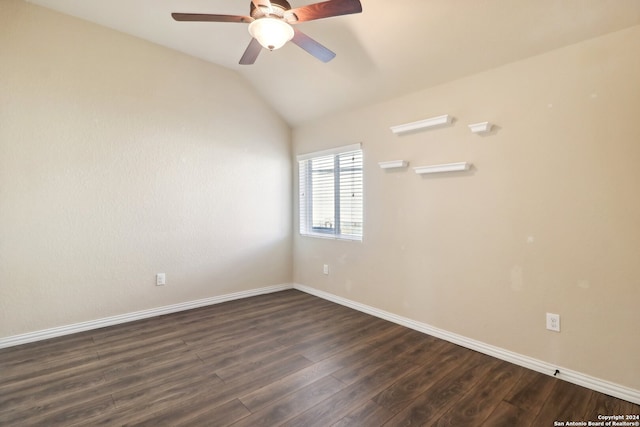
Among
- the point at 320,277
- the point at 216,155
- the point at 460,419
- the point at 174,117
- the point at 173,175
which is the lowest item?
the point at 460,419

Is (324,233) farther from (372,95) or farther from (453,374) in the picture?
(453,374)

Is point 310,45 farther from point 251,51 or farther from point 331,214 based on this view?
point 331,214

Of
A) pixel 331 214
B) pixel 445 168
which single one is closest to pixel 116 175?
pixel 331 214

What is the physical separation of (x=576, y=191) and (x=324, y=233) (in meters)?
2.60

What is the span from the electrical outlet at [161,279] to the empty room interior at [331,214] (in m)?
0.02

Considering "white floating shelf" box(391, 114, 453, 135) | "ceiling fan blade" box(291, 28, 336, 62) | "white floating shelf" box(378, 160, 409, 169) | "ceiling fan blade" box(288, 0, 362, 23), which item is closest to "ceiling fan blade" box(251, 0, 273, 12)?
"ceiling fan blade" box(288, 0, 362, 23)

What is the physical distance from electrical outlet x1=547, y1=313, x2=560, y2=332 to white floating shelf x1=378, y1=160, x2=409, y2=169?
5.40ft

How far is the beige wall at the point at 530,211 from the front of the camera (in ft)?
6.19

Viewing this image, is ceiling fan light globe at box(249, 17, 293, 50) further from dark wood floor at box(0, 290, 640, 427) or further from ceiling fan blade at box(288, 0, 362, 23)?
dark wood floor at box(0, 290, 640, 427)

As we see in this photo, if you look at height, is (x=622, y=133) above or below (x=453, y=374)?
above

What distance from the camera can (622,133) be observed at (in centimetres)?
187

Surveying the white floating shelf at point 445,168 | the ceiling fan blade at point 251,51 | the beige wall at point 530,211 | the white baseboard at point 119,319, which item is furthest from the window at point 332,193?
the ceiling fan blade at point 251,51

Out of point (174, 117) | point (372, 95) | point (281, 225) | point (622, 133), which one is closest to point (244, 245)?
point (281, 225)

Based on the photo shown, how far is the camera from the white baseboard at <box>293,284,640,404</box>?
1878mm
